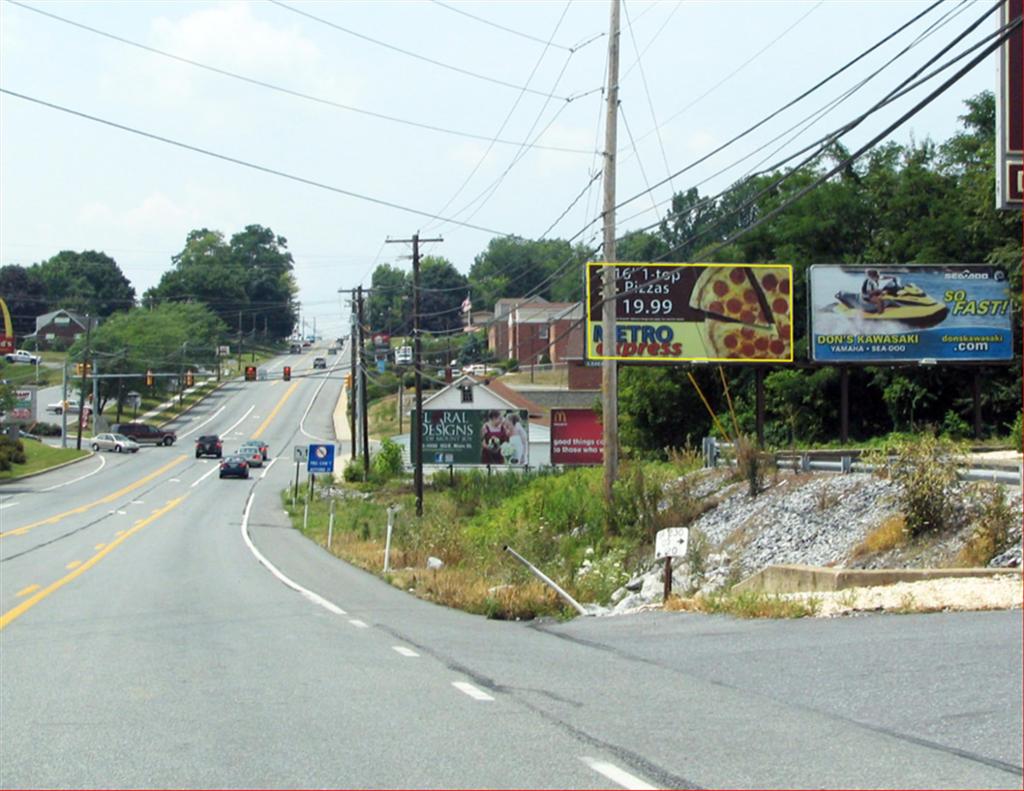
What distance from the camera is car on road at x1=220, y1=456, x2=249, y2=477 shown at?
74438mm

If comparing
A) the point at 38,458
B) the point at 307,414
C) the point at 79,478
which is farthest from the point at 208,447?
the point at 307,414

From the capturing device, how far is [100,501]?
59.4 metres

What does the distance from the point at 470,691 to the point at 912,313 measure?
117 feet

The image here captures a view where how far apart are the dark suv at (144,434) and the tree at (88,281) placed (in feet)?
268

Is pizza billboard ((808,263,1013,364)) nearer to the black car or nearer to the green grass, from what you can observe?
the green grass

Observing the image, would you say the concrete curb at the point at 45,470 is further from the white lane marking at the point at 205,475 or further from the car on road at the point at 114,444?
the white lane marking at the point at 205,475

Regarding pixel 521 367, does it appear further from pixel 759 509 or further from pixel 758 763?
pixel 758 763

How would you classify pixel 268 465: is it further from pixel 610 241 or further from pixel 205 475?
pixel 610 241

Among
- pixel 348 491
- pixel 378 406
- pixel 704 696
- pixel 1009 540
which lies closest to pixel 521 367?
pixel 378 406

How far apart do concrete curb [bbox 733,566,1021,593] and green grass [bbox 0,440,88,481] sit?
6321 cm

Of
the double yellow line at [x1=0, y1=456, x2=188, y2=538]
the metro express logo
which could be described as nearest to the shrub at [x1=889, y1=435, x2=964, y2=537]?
the metro express logo

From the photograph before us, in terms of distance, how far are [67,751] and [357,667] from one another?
4.26 meters

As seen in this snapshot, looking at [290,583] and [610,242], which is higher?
[610,242]

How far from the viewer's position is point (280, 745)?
330 inches
